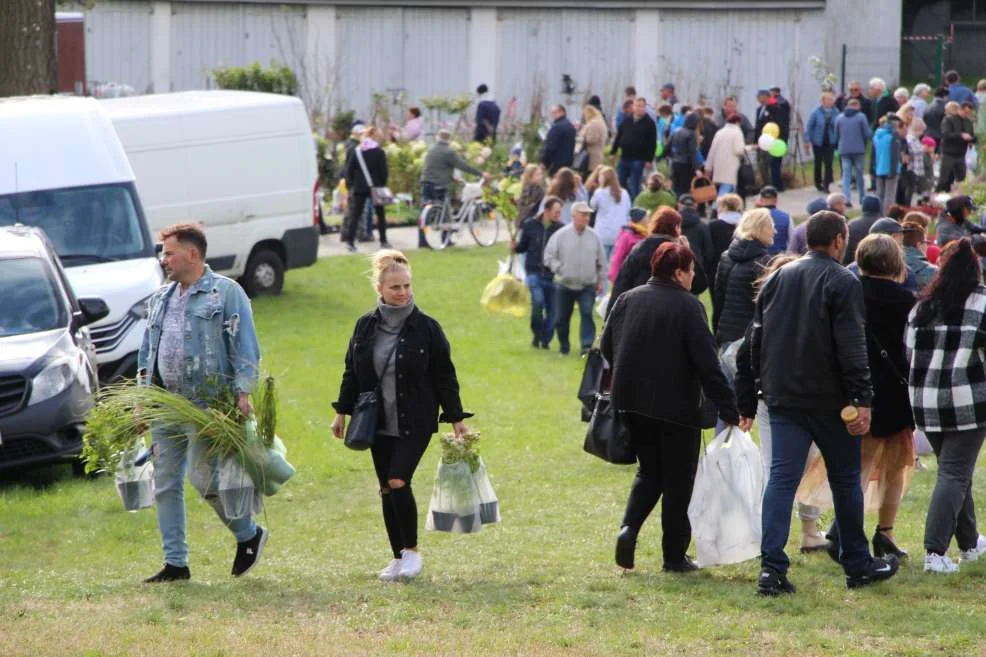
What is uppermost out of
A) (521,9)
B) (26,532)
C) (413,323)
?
(521,9)

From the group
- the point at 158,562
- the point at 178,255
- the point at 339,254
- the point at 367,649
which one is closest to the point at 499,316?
the point at 339,254

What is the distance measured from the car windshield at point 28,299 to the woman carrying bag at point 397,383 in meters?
4.52

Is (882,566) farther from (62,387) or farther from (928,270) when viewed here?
(62,387)

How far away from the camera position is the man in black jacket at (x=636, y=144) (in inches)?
982

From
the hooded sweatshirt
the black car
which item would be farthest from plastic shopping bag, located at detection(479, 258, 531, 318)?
the hooded sweatshirt

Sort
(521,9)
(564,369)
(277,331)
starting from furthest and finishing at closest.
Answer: (521,9) < (277,331) < (564,369)

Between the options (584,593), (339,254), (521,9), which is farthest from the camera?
(521,9)

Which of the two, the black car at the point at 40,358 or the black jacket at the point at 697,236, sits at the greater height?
the black jacket at the point at 697,236

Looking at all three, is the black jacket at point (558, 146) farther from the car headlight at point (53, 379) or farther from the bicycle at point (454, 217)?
the car headlight at point (53, 379)

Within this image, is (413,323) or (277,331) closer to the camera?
(413,323)

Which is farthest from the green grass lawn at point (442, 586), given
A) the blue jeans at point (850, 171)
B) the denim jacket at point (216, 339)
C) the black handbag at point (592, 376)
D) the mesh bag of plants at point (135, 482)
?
the blue jeans at point (850, 171)

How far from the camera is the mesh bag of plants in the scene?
820cm

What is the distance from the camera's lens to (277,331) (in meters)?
18.3

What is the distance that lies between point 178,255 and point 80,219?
7114 millimetres
